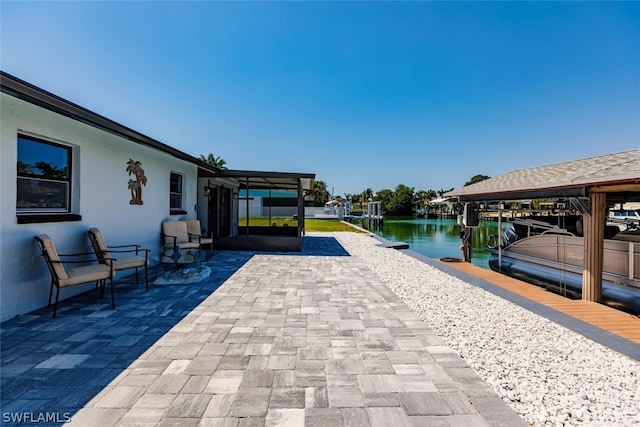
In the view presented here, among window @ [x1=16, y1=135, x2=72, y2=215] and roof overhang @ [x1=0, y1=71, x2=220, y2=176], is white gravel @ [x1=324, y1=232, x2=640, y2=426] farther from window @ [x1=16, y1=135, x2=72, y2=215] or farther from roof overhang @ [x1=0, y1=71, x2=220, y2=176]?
window @ [x1=16, y1=135, x2=72, y2=215]

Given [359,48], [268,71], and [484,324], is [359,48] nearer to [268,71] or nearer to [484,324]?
[268,71]

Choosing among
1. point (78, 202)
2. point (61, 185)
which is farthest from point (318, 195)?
point (61, 185)

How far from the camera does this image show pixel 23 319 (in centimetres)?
336

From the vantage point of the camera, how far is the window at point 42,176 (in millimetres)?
3693

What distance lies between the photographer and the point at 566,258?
6.29 meters

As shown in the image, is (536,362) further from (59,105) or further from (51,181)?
(51,181)

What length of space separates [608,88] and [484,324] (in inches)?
490

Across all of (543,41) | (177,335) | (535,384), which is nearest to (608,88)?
Answer: (543,41)

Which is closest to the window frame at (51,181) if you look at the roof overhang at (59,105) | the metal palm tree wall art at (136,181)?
the roof overhang at (59,105)

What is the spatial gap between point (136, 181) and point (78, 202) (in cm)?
149

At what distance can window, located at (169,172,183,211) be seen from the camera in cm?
770

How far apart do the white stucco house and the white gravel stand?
4955mm

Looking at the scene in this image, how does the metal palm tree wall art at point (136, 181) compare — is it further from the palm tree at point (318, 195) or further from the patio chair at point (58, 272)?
the palm tree at point (318, 195)

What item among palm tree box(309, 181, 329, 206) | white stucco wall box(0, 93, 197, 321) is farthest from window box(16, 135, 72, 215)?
palm tree box(309, 181, 329, 206)
